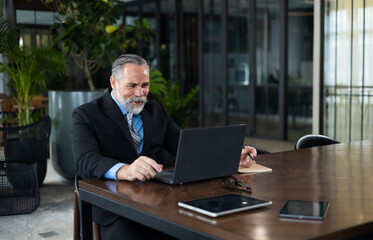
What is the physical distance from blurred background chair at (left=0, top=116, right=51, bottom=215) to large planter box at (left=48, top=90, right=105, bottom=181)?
57cm

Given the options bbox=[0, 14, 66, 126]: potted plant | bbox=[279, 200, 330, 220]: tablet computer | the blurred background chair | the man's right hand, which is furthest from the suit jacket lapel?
bbox=[0, 14, 66, 126]: potted plant

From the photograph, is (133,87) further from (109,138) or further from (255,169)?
(255,169)

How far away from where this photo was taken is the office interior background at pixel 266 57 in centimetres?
736

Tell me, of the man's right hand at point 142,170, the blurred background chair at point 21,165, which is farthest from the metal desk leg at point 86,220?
the blurred background chair at point 21,165

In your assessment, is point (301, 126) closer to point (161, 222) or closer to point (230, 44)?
point (230, 44)

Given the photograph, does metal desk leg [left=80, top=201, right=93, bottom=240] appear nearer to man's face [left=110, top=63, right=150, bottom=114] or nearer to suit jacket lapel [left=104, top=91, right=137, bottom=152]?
suit jacket lapel [left=104, top=91, right=137, bottom=152]

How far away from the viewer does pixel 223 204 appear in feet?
5.51

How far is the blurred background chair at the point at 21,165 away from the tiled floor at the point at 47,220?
16 cm

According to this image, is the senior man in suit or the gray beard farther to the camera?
the gray beard

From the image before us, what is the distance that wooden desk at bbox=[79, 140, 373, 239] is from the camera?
58.1 inches

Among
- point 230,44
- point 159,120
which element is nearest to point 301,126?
point 230,44

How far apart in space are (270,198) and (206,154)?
348 mm

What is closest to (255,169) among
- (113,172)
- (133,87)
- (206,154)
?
(206,154)

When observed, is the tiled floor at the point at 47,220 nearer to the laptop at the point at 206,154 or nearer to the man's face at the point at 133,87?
the man's face at the point at 133,87
